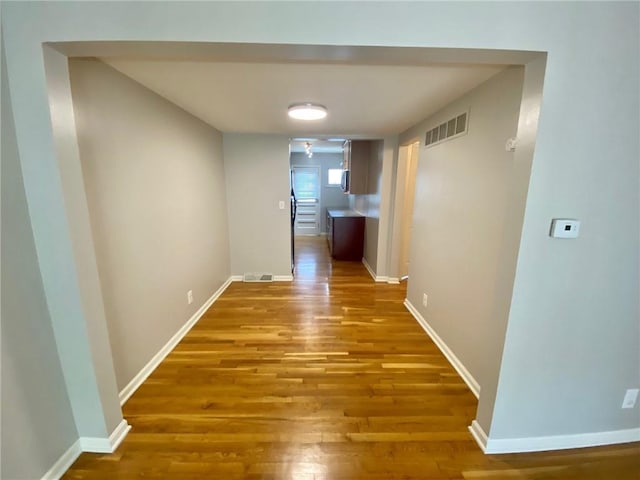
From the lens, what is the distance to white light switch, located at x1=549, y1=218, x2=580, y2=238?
3.91ft

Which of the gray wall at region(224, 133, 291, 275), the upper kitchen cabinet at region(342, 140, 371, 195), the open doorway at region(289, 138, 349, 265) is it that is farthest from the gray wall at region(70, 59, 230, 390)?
the open doorway at region(289, 138, 349, 265)

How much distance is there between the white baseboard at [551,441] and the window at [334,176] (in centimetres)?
681

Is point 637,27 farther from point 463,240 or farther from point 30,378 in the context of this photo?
point 30,378

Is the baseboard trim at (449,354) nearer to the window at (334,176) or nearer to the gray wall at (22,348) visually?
the gray wall at (22,348)

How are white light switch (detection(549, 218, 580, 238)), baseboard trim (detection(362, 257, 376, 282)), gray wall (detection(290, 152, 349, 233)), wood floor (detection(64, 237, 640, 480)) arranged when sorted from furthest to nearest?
gray wall (detection(290, 152, 349, 233))
baseboard trim (detection(362, 257, 376, 282))
wood floor (detection(64, 237, 640, 480))
white light switch (detection(549, 218, 580, 238))

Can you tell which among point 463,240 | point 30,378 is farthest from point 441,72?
point 30,378

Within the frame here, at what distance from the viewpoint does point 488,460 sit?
1411 millimetres

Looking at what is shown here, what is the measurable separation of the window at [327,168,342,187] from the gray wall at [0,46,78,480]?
690 centimetres

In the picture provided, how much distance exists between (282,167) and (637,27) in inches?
131

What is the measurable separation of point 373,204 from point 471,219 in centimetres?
263

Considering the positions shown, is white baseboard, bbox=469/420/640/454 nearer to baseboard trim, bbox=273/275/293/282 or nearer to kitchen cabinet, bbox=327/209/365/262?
baseboard trim, bbox=273/275/293/282

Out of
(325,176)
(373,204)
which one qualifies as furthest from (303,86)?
(325,176)

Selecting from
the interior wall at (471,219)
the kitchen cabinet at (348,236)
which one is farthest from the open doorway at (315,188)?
the interior wall at (471,219)

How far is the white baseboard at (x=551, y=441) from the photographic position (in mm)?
1450
